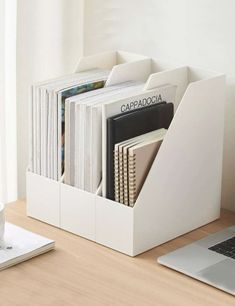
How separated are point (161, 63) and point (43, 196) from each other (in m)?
0.42

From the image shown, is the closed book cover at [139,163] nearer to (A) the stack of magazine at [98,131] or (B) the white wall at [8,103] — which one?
(A) the stack of magazine at [98,131]

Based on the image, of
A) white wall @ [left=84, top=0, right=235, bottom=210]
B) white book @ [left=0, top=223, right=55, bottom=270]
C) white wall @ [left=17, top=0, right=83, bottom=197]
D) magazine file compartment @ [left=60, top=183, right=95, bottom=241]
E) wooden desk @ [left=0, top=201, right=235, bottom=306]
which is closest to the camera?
wooden desk @ [left=0, top=201, right=235, bottom=306]

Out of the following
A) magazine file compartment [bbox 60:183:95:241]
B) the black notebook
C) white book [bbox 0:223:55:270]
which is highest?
the black notebook

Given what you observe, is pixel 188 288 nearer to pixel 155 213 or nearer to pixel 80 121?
pixel 155 213

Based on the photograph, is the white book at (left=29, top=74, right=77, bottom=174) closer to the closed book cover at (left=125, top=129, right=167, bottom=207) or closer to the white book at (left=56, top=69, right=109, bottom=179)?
the white book at (left=56, top=69, right=109, bottom=179)

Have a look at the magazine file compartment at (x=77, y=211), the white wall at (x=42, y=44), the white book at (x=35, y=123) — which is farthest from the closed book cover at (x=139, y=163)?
the white wall at (x=42, y=44)

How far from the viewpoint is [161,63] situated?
183 cm

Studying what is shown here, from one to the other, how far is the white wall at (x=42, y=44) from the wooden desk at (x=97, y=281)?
453mm

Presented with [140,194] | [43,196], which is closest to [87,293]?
[140,194]

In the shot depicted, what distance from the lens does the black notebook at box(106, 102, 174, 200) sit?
154 centimetres

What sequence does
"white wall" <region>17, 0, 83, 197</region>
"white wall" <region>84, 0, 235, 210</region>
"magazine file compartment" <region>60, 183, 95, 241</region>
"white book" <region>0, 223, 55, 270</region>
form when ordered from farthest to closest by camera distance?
"white wall" <region>17, 0, 83, 197</region> → "white wall" <region>84, 0, 235, 210</region> → "magazine file compartment" <region>60, 183, 95, 241</region> → "white book" <region>0, 223, 55, 270</region>

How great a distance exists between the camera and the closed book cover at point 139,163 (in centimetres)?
151

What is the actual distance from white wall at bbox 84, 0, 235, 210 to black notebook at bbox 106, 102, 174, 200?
0.64 feet

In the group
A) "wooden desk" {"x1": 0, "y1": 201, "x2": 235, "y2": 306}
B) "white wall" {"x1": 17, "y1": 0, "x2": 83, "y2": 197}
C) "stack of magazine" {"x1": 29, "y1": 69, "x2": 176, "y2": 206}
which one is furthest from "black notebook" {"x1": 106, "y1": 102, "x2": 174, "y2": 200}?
"white wall" {"x1": 17, "y1": 0, "x2": 83, "y2": 197}
